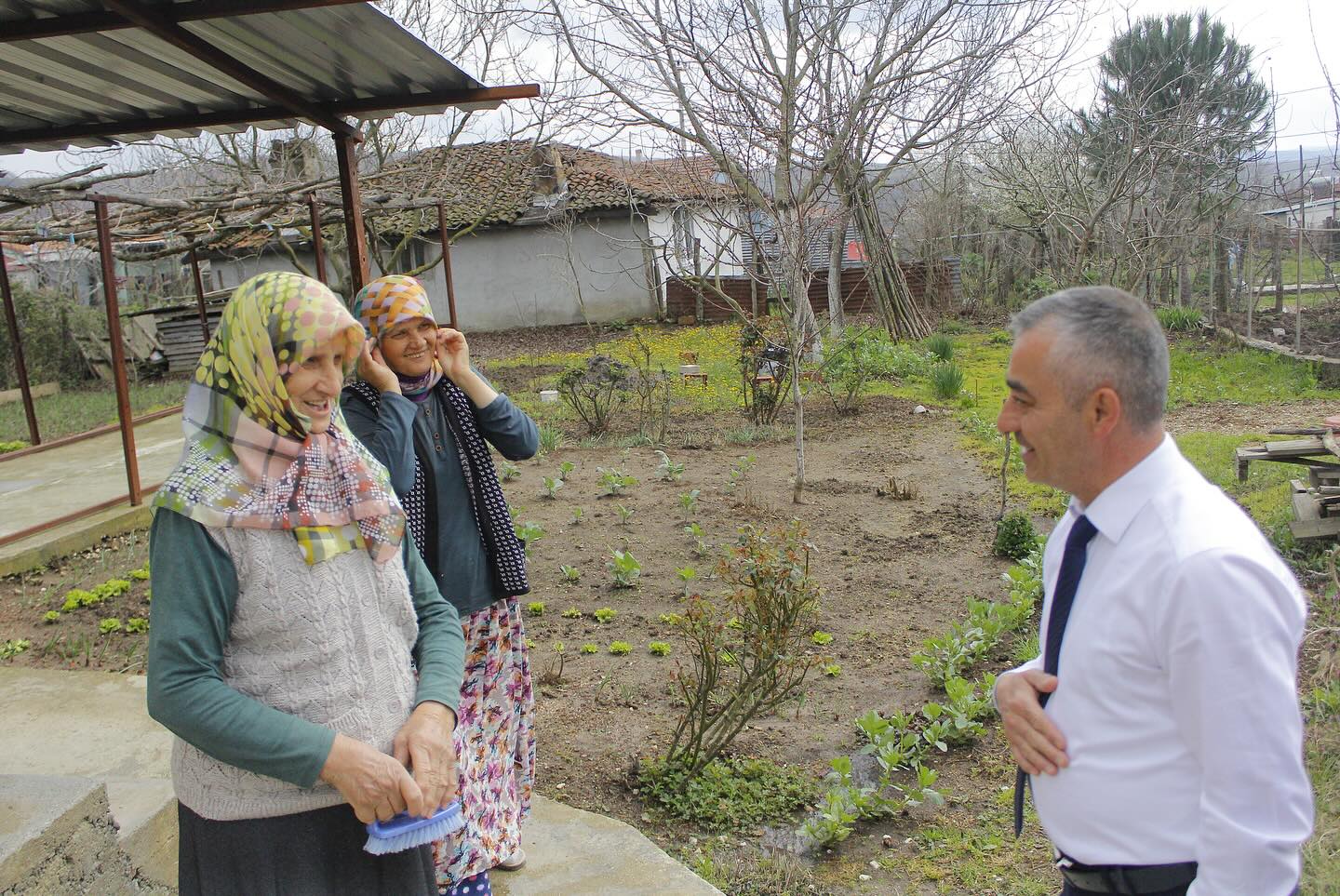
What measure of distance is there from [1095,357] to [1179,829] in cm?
67

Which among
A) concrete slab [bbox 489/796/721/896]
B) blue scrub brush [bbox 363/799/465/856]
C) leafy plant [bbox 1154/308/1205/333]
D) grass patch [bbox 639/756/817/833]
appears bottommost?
grass patch [bbox 639/756/817/833]

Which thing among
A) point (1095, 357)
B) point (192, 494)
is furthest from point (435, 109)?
point (1095, 357)

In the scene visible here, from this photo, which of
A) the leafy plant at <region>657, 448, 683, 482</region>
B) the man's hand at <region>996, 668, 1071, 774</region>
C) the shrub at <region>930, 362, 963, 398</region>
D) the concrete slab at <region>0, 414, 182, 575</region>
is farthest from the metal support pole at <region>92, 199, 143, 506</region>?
the shrub at <region>930, 362, 963, 398</region>

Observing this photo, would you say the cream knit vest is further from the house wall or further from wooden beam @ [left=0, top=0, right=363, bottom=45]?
the house wall

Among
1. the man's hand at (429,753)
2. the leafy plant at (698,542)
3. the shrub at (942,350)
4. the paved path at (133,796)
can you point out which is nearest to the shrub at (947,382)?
the shrub at (942,350)

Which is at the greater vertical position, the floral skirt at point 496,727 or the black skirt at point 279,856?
the black skirt at point 279,856

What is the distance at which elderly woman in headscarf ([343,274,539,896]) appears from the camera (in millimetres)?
2490

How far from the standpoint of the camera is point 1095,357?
1460mm

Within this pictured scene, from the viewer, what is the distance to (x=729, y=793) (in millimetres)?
3637

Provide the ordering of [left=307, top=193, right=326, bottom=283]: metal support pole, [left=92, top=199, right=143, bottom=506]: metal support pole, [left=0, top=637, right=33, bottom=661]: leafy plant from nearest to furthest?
[left=0, top=637, right=33, bottom=661]: leafy plant, [left=92, top=199, right=143, bottom=506]: metal support pole, [left=307, top=193, right=326, bottom=283]: metal support pole

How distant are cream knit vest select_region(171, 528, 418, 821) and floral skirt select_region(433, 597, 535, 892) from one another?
85 cm

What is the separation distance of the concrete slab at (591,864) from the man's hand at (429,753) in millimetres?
1236

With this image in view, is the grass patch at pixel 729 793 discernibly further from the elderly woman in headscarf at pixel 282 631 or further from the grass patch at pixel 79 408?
the grass patch at pixel 79 408

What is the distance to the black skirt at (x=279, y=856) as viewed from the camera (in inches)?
64.1
